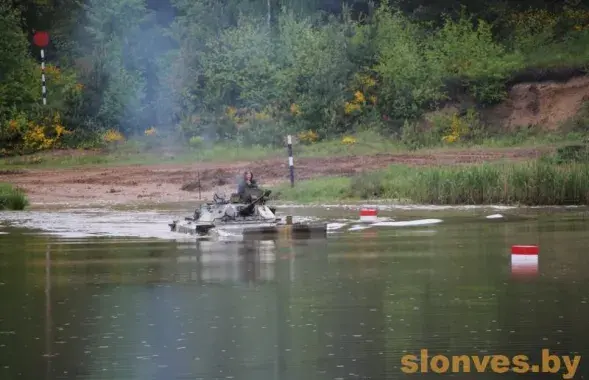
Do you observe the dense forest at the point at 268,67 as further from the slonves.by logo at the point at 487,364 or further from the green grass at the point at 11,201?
the slonves.by logo at the point at 487,364

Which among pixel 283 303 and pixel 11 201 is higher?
pixel 11 201

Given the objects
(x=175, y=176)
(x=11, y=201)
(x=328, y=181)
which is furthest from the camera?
(x=175, y=176)

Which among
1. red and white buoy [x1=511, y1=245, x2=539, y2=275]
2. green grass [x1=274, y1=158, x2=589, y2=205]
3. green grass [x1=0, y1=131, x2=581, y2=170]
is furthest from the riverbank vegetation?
red and white buoy [x1=511, y1=245, x2=539, y2=275]

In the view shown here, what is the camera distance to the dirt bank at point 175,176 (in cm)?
4375

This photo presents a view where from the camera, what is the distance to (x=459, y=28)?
60.0 metres

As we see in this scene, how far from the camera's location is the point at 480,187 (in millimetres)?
37062

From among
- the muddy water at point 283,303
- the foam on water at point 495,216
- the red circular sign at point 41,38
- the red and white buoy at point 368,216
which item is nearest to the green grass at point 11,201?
the muddy water at point 283,303

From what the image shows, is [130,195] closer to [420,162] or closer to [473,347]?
[420,162]

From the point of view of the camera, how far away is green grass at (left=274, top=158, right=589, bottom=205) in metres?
36.1

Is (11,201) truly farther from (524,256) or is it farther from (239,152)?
(524,256)

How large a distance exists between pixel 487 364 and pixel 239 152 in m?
40.4

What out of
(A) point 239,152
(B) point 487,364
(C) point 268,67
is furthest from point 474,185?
(B) point 487,364

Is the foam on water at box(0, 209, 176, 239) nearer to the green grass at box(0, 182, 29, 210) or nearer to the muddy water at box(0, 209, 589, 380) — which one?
the muddy water at box(0, 209, 589, 380)

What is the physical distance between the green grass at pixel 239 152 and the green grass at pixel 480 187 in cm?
948
